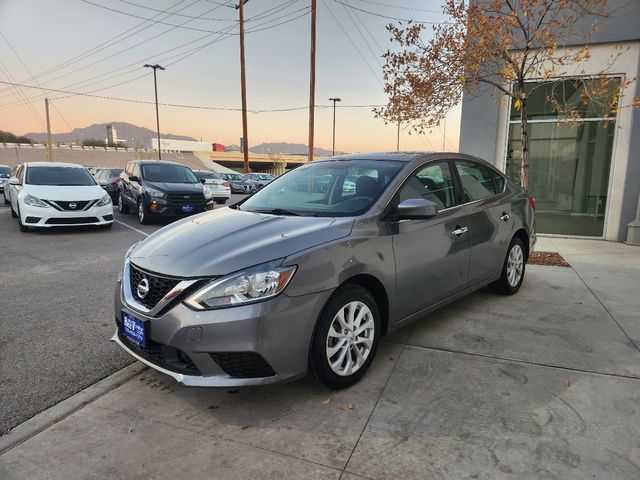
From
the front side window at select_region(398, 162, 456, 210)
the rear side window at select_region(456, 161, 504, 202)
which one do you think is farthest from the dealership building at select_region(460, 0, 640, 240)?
the front side window at select_region(398, 162, 456, 210)

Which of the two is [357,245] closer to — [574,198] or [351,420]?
[351,420]

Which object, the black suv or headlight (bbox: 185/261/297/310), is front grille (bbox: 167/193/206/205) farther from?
headlight (bbox: 185/261/297/310)

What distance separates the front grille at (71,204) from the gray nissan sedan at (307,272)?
6.66 m

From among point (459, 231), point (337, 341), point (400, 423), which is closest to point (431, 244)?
point (459, 231)

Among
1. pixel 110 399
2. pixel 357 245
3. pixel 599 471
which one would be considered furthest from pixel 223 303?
pixel 599 471

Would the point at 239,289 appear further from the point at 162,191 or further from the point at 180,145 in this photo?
the point at 180,145

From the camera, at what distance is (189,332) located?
254 centimetres

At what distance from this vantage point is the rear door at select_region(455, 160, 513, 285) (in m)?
4.26

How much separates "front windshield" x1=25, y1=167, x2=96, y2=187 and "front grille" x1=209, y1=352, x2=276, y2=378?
29.3 ft

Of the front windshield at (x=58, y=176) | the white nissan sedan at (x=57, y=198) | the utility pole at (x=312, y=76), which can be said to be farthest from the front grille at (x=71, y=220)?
the utility pole at (x=312, y=76)

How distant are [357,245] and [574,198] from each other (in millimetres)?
8903

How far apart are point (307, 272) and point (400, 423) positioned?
3.45 feet

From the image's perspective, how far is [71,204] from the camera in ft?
30.2

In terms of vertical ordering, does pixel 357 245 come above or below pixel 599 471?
above
